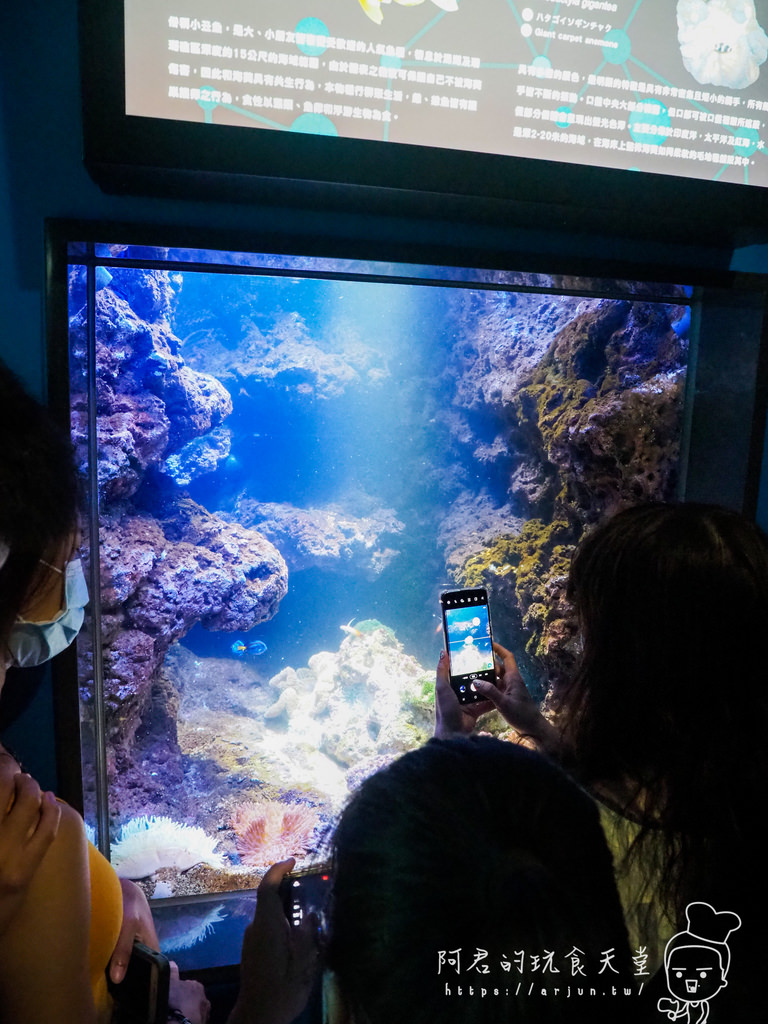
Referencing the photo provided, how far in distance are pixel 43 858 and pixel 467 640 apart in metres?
1.17

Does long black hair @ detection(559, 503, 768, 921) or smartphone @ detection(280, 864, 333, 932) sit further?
long black hair @ detection(559, 503, 768, 921)

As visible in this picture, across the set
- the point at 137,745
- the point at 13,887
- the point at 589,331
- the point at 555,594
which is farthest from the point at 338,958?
the point at 589,331

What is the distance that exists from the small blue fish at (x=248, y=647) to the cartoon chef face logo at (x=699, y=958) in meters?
1.52

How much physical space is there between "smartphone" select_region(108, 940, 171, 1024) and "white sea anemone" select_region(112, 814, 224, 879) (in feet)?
2.82

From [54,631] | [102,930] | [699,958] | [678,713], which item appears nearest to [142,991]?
[102,930]

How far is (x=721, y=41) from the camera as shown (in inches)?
61.2

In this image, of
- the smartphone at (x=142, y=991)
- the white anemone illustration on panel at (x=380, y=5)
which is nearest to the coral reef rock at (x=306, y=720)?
the smartphone at (x=142, y=991)

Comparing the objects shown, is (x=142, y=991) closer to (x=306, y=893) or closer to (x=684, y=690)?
(x=306, y=893)

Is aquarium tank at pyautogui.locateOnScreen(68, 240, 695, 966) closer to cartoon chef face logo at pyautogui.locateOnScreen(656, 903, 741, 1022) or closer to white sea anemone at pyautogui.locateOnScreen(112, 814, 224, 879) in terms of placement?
white sea anemone at pyautogui.locateOnScreen(112, 814, 224, 879)

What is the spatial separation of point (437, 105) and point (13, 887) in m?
1.75

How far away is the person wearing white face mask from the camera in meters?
0.71

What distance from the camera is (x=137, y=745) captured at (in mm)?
1834

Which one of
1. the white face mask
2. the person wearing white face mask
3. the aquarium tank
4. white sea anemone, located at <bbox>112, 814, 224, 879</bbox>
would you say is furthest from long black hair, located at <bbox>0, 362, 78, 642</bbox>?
white sea anemone, located at <bbox>112, 814, 224, 879</bbox>

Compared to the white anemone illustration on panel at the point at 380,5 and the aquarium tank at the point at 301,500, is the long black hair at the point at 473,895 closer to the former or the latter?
the aquarium tank at the point at 301,500
